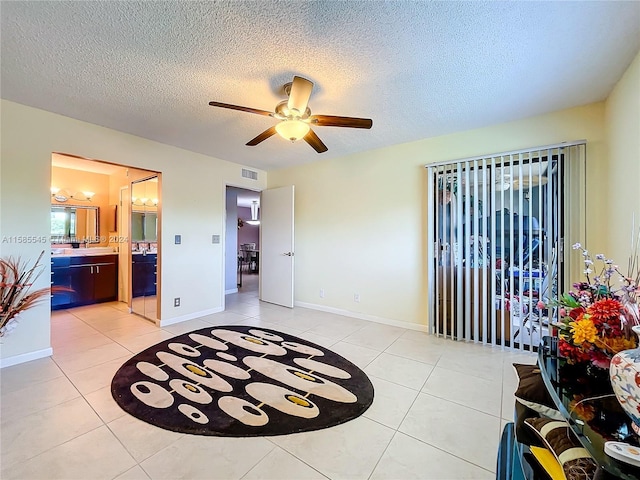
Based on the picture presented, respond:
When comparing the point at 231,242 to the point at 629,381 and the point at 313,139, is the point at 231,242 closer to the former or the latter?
the point at 313,139

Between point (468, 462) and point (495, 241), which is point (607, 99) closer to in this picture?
point (495, 241)

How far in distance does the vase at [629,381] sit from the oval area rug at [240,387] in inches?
55.2

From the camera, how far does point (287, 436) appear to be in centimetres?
164

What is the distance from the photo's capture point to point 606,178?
241 centimetres

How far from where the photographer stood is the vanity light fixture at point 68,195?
15.7 feet

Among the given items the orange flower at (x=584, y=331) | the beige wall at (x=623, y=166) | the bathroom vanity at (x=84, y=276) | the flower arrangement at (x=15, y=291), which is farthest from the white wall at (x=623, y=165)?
the bathroom vanity at (x=84, y=276)

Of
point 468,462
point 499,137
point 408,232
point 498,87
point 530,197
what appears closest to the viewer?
point 468,462

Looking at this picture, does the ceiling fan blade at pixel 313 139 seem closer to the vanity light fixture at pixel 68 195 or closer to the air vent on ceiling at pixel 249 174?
the air vent on ceiling at pixel 249 174

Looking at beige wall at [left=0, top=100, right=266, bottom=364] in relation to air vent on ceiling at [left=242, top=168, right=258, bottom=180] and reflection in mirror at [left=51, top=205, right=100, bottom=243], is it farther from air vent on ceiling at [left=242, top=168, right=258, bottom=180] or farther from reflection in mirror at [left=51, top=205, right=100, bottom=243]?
reflection in mirror at [left=51, top=205, right=100, bottom=243]

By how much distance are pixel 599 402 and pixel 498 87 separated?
2.29 metres

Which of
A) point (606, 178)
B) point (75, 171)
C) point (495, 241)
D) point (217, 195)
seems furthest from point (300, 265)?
point (75, 171)

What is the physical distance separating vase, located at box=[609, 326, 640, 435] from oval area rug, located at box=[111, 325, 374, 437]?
55.2 inches

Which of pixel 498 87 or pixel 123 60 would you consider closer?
pixel 123 60

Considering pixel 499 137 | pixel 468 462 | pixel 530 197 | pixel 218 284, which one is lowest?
pixel 468 462
